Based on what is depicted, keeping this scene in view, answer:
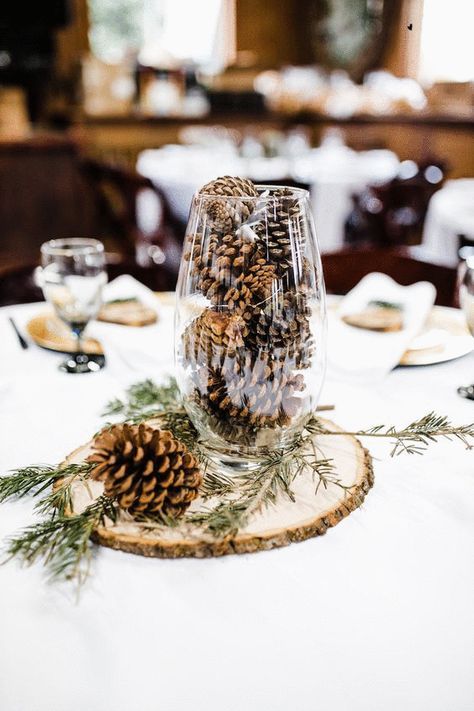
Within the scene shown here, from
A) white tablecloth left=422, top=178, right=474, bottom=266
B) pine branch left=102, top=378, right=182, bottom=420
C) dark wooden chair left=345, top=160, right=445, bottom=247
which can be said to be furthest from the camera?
dark wooden chair left=345, top=160, right=445, bottom=247

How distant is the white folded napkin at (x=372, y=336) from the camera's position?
90 centimetres

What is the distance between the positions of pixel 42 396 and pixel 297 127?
4.77 metres

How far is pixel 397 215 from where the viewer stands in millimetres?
3369

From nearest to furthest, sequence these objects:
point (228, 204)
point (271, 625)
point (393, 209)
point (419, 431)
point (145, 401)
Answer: point (271, 625)
point (228, 204)
point (419, 431)
point (145, 401)
point (393, 209)

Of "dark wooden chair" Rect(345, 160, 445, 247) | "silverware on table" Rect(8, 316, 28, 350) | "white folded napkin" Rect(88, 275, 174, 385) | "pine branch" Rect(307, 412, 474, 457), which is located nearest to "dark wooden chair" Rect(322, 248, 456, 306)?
"white folded napkin" Rect(88, 275, 174, 385)

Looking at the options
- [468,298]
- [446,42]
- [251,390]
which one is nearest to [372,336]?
[468,298]

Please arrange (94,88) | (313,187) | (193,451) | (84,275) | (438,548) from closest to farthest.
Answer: (438,548) → (193,451) → (84,275) → (313,187) → (94,88)

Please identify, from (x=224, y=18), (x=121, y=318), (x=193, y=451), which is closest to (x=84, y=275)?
(x=121, y=318)

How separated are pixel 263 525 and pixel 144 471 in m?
0.11

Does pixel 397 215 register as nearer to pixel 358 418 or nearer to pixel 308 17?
pixel 358 418

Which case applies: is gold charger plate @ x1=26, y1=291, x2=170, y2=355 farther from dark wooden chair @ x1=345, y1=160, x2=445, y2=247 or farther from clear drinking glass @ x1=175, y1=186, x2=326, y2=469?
dark wooden chair @ x1=345, y1=160, x2=445, y2=247

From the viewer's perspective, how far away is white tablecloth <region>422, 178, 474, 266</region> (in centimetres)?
244

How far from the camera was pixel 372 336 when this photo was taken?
100cm

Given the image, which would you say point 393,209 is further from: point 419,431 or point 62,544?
point 62,544
